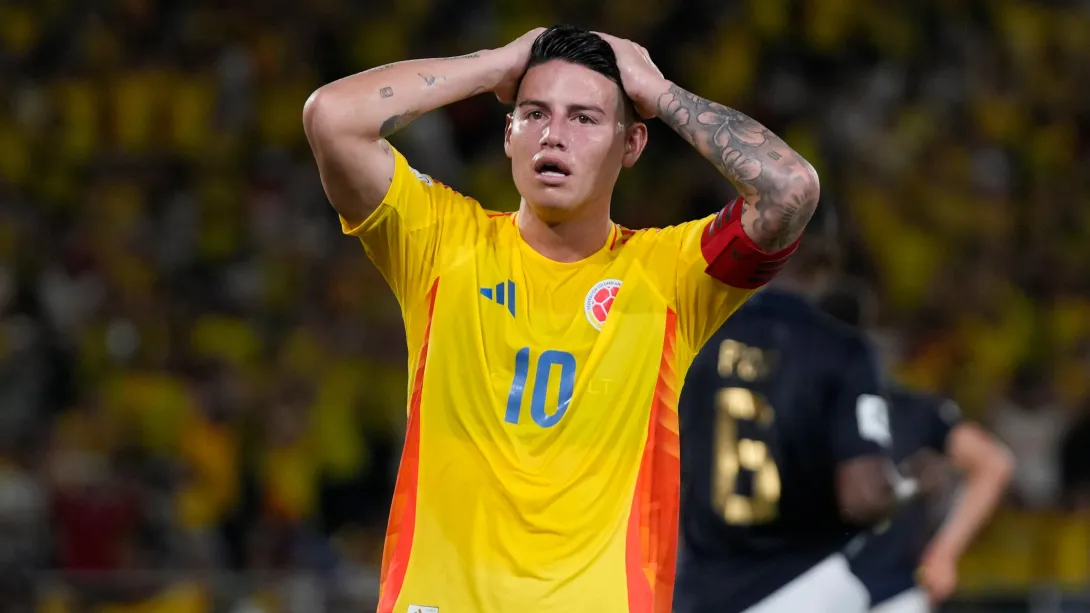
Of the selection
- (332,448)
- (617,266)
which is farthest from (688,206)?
(617,266)

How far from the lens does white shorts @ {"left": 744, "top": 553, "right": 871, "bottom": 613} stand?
4.74 m

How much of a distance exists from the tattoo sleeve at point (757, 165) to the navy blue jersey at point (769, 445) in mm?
1529

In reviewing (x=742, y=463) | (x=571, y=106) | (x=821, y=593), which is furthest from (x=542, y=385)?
(x=821, y=593)

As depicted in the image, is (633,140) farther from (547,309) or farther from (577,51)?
(547,309)

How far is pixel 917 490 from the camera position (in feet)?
18.3

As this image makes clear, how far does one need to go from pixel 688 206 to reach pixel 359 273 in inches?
85.1

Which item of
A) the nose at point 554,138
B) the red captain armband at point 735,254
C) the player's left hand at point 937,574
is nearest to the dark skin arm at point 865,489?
the player's left hand at point 937,574

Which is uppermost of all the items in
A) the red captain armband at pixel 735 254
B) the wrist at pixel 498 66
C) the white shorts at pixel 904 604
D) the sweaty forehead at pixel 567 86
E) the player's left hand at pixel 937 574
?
the wrist at pixel 498 66

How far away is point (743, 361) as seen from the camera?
4.80 metres

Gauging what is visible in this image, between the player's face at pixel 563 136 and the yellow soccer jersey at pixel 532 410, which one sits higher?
the player's face at pixel 563 136

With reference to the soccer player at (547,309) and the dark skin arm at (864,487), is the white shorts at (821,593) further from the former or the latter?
the soccer player at (547,309)

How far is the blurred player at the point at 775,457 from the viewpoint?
4.74 meters

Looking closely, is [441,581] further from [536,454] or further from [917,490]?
[917,490]

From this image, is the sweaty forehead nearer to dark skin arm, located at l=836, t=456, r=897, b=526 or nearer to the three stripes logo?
the three stripes logo
